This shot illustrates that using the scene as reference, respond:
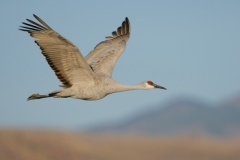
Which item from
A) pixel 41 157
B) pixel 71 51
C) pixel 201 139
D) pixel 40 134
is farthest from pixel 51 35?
pixel 201 139

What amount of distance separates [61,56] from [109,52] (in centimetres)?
351

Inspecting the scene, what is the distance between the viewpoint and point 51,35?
16.3m

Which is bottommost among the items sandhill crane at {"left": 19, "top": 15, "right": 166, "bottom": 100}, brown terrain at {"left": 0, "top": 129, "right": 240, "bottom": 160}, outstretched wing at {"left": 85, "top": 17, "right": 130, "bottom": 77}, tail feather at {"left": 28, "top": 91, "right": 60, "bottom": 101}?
tail feather at {"left": 28, "top": 91, "right": 60, "bottom": 101}

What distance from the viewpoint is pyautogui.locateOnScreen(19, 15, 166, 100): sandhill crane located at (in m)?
16.4

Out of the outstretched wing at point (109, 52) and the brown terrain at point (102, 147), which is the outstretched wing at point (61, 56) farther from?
the brown terrain at point (102, 147)

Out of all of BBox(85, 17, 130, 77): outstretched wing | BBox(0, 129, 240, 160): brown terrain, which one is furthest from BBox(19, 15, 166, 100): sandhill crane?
BBox(0, 129, 240, 160): brown terrain

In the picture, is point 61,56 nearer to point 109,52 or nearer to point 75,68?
point 75,68

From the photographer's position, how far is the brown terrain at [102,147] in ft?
161

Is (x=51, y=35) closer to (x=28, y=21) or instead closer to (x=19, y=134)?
(x=28, y=21)

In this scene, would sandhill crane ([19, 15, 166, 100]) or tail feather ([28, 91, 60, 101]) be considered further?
tail feather ([28, 91, 60, 101])

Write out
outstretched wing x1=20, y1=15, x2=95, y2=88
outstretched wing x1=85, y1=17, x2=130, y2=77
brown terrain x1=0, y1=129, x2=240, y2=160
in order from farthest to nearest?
1. brown terrain x1=0, y1=129, x2=240, y2=160
2. outstretched wing x1=85, y1=17, x2=130, y2=77
3. outstretched wing x1=20, y1=15, x2=95, y2=88

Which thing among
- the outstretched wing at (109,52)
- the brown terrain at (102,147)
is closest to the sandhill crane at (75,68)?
the outstretched wing at (109,52)

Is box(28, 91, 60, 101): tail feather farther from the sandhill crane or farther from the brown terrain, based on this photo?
the brown terrain

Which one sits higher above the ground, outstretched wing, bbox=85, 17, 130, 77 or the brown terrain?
the brown terrain
